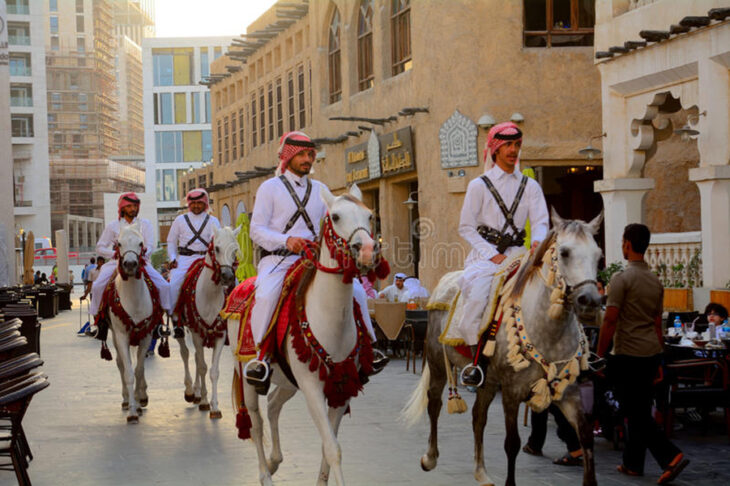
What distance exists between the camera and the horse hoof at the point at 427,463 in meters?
8.32

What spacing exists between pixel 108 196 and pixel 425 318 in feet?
306

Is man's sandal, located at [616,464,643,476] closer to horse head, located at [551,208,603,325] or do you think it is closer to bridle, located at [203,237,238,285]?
horse head, located at [551,208,603,325]

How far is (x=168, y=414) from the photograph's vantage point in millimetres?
12023

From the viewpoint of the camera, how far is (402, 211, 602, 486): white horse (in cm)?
648

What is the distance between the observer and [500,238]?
7895mm

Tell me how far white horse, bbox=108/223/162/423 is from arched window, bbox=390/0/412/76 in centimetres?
1586

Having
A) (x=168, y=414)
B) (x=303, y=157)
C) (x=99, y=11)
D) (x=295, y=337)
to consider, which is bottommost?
(x=168, y=414)

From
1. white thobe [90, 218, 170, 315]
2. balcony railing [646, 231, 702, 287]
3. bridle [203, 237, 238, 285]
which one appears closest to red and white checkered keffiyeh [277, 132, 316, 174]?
bridle [203, 237, 238, 285]

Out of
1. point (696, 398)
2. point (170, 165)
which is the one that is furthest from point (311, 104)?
point (170, 165)

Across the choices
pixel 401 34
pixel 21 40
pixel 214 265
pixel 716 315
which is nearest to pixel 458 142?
pixel 401 34

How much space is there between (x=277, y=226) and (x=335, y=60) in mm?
25747

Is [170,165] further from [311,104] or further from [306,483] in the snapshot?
[306,483]

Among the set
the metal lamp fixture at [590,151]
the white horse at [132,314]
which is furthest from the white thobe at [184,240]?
the metal lamp fixture at [590,151]

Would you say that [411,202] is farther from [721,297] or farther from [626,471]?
[626,471]
